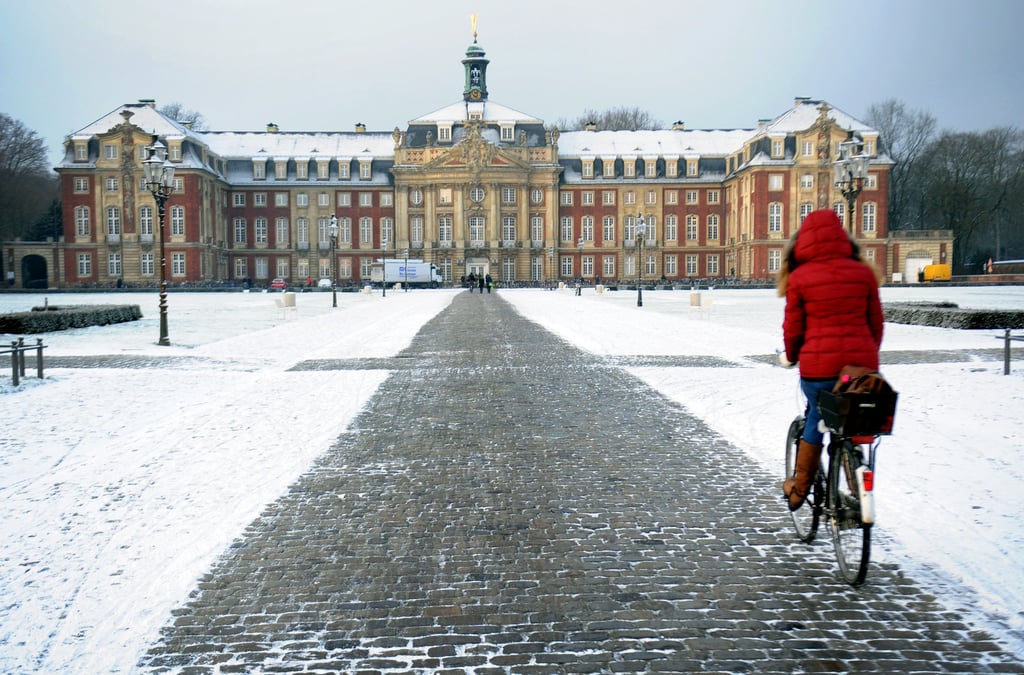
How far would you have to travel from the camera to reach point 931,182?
80.4 m

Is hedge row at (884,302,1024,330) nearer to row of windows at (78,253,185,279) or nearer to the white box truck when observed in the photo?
the white box truck

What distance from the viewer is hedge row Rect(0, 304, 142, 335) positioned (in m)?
20.5

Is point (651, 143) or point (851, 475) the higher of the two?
point (651, 143)

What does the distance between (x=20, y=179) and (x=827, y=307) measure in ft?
284

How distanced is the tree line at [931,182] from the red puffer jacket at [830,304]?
263 ft

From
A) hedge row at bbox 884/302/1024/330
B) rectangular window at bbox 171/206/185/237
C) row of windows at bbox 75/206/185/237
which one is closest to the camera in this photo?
hedge row at bbox 884/302/1024/330

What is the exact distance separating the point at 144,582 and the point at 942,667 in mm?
3901

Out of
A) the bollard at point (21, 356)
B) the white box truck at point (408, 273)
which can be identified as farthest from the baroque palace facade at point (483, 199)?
the bollard at point (21, 356)

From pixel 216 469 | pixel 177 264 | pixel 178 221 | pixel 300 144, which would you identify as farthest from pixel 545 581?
pixel 300 144

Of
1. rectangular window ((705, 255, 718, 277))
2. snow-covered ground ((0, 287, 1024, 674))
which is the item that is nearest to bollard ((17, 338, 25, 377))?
snow-covered ground ((0, 287, 1024, 674))

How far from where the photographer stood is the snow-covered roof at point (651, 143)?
85062 millimetres

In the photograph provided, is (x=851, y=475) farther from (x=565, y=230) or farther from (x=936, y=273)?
(x=565, y=230)

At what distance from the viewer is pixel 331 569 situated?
488 cm

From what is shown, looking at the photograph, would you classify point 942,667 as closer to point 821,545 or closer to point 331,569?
point 821,545
